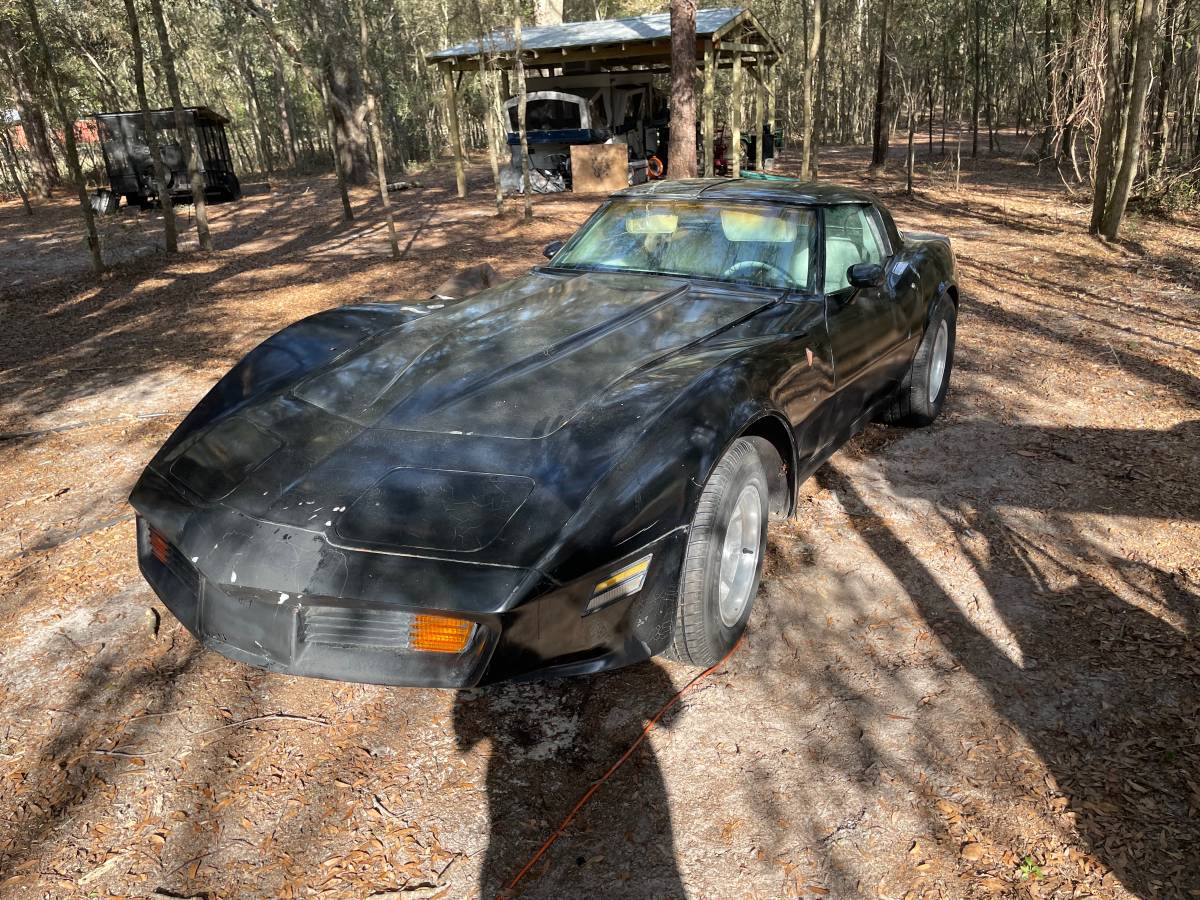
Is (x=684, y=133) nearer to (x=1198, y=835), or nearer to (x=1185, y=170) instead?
(x=1185, y=170)

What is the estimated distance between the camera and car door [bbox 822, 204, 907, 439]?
3719 millimetres

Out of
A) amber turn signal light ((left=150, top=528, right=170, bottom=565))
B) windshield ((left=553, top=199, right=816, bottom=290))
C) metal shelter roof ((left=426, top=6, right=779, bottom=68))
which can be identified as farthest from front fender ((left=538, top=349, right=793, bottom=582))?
metal shelter roof ((left=426, top=6, right=779, bottom=68))

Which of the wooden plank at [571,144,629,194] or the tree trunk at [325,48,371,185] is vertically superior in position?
the tree trunk at [325,48,371,185]

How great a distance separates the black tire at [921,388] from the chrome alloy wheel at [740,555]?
5.99 feet

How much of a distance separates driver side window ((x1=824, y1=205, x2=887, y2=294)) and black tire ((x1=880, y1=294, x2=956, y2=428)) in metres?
0.64

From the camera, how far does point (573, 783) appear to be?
238 cm

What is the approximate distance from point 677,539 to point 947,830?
3.59 feet

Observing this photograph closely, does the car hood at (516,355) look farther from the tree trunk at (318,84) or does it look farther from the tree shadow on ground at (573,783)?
the tree trunk at (318,84)

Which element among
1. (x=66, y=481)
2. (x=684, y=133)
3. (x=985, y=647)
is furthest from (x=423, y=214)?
(x=985, y=647)

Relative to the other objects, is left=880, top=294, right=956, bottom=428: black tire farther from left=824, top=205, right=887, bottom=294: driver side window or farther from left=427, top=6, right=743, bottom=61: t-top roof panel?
left=427, top=6, right=743, bottom=61: t-top roof panel

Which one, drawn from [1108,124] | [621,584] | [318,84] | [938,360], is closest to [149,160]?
[318,84]

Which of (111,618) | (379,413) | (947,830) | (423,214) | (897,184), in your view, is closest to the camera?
(947,830)

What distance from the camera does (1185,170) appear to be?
510 inches

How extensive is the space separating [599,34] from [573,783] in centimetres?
1969
